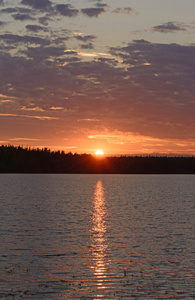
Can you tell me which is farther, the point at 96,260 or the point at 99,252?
the point at 99,252

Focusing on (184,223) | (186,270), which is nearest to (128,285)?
(186,270)

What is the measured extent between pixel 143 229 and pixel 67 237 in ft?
39.3

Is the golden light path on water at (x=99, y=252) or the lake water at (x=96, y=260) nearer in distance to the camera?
the lake water at (x=96, y=260)

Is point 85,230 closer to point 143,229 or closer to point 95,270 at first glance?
point 143,229

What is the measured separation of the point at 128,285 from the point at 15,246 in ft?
55.7

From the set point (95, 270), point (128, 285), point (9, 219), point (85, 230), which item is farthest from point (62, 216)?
point (128, 285)

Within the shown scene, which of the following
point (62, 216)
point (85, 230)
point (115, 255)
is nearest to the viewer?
point (115, 255)

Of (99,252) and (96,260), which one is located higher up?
(99,252)

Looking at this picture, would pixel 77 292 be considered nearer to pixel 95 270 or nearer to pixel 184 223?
pixel 95 270

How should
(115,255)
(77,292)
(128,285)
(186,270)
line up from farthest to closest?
(115,255), (186,270), (128,285), (77,292)

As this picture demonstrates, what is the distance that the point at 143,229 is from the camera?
56.0m

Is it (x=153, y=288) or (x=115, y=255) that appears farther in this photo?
(x=115, y=255)

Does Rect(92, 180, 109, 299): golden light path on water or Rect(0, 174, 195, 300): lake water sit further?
Rect(92, 180, 109, 299): golden light path on water

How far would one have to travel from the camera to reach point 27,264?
112ft
